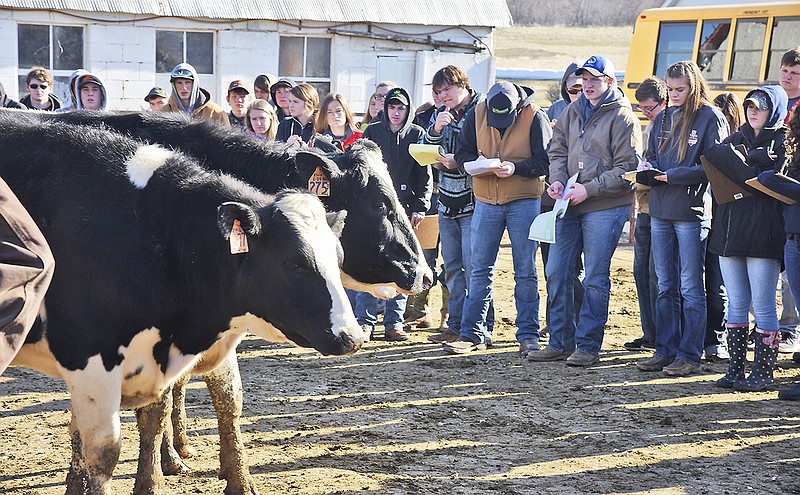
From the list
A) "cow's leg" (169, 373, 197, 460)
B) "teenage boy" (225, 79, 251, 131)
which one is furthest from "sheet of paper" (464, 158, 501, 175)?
"cow's leg" (169, 373, 197, 460)

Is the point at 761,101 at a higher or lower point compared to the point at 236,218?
higher

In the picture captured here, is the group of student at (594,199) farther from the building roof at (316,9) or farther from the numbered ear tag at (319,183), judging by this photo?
the building roof at (316,9)

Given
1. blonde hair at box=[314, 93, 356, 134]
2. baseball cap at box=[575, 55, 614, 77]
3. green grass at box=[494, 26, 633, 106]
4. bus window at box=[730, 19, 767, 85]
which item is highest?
green grass at box=[494, 26, 633, 106]

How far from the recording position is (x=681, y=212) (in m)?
7.37

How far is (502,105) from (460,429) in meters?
2.79

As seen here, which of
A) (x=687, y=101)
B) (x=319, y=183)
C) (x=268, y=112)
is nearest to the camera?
(x=319, y=183)

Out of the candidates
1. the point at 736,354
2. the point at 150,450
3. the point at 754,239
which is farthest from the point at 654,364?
the point at 150,450

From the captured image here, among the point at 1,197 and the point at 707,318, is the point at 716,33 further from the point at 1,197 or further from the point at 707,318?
the point at 1,197

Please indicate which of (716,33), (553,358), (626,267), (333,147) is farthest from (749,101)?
(716,33)

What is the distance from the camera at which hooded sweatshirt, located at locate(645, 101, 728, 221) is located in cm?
724

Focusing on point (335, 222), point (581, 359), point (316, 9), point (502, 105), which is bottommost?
point (581, 359)

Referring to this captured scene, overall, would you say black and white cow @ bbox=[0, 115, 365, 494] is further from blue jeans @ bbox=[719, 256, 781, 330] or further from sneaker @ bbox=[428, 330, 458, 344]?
sneaker @ bbox=[428, 330, 458, 344]

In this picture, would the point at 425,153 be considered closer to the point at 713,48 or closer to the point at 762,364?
the point at 762,364

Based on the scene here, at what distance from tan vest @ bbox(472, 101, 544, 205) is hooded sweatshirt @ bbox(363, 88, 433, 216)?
757 millimetres
